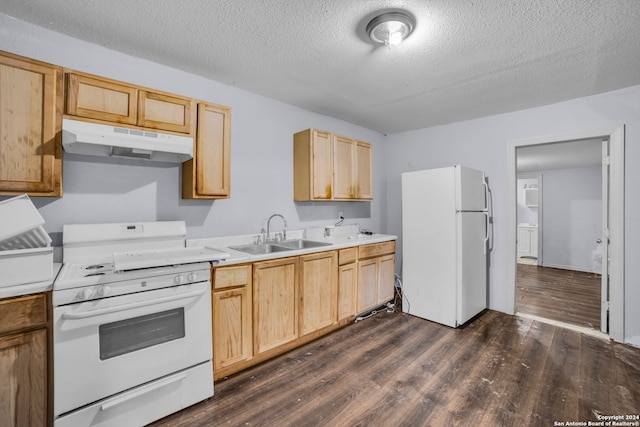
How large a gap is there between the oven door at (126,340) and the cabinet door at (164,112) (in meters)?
1.19

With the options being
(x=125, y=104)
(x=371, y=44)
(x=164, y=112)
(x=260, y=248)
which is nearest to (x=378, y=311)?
(x=260, y=248)

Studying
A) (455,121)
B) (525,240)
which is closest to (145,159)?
(455,121)

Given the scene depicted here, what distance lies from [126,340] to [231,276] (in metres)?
0.71

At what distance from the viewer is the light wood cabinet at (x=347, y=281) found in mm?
2962

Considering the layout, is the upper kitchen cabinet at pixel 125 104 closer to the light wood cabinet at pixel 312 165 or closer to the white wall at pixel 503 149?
the light wood cabinet at pixel 312 165

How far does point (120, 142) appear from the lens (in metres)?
1.81

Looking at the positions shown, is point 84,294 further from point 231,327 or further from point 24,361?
point 231,327

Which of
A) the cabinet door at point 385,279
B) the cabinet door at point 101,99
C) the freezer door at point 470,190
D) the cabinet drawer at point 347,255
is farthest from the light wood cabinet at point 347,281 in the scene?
the cabinet door at point 101,99

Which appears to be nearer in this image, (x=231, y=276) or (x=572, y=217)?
(x=231, y=276)

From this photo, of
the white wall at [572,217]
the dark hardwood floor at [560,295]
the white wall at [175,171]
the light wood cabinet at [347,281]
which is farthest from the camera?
the white wall at [572,217]

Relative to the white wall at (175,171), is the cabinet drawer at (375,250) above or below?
below

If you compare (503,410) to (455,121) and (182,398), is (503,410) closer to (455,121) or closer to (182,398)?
(182,398)

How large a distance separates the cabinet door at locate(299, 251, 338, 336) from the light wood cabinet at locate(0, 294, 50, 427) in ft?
5.52

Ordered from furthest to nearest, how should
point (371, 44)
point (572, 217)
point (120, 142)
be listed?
point (572, 217) → point (371, 44) → point (120, 142)
